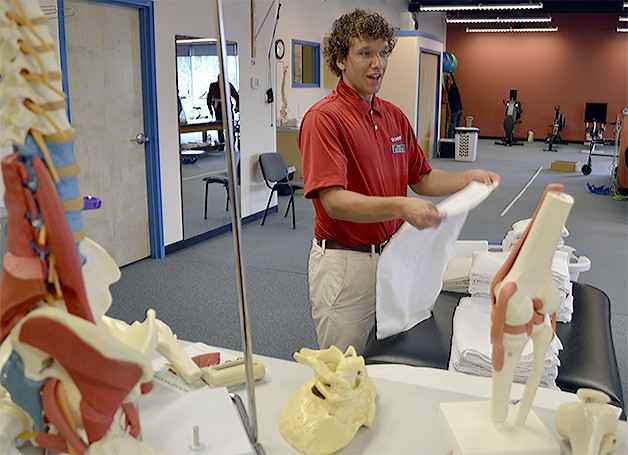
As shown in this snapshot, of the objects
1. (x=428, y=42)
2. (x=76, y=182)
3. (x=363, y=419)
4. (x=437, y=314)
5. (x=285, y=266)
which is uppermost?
(x=428, y=42)

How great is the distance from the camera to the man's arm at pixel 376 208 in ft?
5.93

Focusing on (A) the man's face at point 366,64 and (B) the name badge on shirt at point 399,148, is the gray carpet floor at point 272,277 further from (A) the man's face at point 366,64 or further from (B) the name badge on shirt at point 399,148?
(A) the man's face at point 366,64

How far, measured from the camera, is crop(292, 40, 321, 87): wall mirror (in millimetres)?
8445

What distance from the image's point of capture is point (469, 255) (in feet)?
10.5

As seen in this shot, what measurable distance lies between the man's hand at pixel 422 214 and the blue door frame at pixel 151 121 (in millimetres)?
3767

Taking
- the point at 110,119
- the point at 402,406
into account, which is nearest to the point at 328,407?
the point at 402,406

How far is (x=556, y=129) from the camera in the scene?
49.3 ft

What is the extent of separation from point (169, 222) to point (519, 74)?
13.2 m

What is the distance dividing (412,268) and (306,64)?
7.16 metres

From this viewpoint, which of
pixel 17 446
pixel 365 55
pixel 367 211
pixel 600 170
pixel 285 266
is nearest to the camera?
pixel 17 446

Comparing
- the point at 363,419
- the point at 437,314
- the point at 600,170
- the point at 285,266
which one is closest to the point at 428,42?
the point at 600,170

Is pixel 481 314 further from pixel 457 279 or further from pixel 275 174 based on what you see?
pixel 275 174

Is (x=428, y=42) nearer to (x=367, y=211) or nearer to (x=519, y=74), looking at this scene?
(x=519, y=74)

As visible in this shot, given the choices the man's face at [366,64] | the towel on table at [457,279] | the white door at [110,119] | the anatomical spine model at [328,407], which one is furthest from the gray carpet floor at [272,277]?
the anatomical spine model at [328,407]
